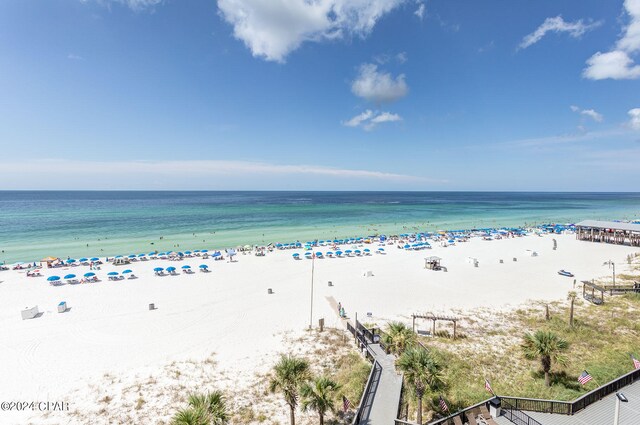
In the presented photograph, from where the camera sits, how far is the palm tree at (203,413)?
8414mm

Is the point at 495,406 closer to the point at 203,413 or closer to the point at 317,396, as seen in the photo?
the point at 317,396

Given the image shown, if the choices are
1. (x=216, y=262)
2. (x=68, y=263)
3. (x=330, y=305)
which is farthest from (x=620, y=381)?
(x=68, y=263)

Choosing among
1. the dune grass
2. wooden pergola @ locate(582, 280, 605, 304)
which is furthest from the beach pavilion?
the dune grass

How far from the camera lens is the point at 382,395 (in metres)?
11.9

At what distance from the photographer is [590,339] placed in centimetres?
1706

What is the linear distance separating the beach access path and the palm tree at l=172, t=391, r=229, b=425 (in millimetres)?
4748

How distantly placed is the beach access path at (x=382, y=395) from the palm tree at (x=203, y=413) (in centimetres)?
475

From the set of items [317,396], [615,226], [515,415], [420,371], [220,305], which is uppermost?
[615,226]

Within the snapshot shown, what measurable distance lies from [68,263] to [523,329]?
44106 millimetres

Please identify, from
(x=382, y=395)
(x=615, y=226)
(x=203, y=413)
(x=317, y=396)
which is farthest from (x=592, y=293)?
(x=615, y=226)

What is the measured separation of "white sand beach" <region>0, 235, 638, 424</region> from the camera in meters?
14.7

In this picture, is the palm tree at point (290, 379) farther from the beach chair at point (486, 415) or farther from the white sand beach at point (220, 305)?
the beach chair at point (486, 415)

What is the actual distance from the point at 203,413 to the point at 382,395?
22.1ft

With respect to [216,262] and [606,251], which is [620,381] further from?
[606,251]
